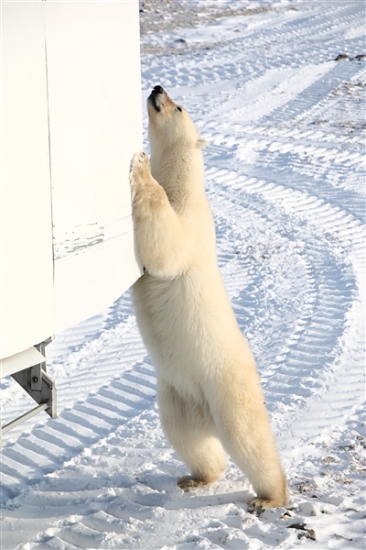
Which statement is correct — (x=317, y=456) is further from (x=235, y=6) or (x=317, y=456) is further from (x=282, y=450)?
(x=235, y=6)

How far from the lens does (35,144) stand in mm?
3432

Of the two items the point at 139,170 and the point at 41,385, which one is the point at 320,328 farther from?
the point at 41,385

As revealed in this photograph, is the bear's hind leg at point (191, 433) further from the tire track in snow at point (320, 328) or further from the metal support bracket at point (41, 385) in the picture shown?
the metal support bracket at point (41, 385)

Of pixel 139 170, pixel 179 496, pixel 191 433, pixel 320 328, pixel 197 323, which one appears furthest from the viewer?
pixel 320 328

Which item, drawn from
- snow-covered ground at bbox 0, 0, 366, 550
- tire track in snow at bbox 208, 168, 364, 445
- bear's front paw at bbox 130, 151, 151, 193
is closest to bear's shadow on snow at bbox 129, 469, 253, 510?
snow-covered ground at bbox 0, 0, 366, 550

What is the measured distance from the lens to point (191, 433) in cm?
486

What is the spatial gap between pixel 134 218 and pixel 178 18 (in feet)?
45.0

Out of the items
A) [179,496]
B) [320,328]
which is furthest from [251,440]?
[320,328]

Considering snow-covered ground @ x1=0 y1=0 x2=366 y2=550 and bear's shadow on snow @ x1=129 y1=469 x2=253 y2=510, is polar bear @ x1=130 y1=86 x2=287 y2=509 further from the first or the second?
snow-covered ground @ x1=0 y1=0 x2=366 y2=550

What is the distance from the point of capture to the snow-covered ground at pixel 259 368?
4664 mm

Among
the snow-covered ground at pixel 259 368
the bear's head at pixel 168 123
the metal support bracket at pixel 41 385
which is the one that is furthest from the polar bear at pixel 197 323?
the metal support bracket at pixel 41 385

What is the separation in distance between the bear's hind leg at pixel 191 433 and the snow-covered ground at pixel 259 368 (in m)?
0.10

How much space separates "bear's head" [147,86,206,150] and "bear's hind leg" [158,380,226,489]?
1262mm

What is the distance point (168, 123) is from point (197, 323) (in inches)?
38.3
